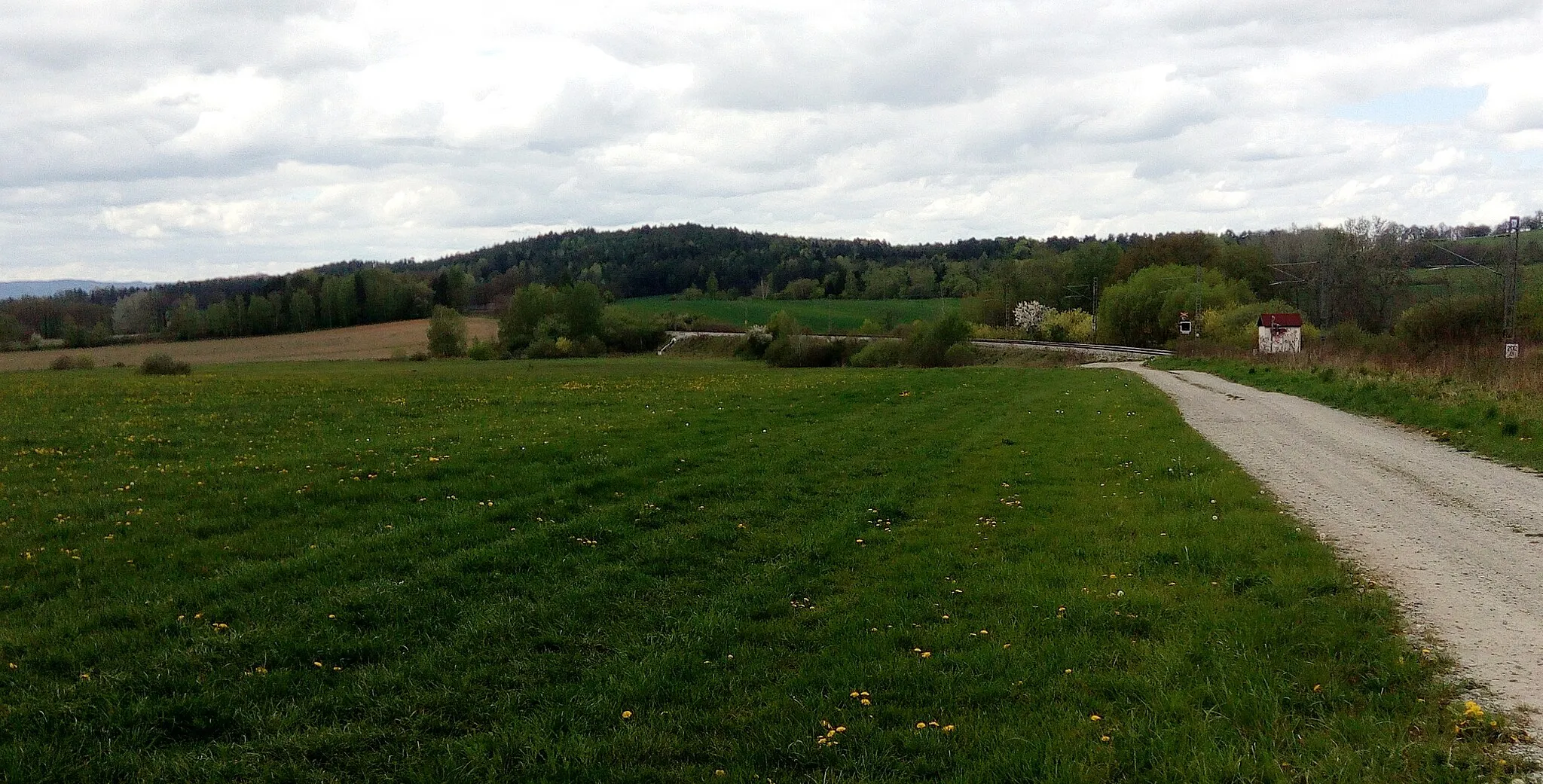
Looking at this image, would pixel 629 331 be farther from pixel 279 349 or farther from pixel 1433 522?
pixel 1433 522

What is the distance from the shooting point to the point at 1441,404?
2175 centimetres

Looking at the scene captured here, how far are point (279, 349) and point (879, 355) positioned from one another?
70.9 meters

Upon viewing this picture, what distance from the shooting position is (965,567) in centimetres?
951

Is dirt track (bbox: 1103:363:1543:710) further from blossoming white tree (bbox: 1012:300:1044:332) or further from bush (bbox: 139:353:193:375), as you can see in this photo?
blossoming white tree (bbox: 1012:300:1044:332)

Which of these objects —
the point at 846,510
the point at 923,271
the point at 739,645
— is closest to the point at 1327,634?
the point at 739,645

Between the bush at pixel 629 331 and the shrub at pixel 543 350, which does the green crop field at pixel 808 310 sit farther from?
the shrub at pixel 543 350

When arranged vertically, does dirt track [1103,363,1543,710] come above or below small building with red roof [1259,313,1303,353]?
below

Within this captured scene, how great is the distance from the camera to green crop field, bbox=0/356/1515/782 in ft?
17.5

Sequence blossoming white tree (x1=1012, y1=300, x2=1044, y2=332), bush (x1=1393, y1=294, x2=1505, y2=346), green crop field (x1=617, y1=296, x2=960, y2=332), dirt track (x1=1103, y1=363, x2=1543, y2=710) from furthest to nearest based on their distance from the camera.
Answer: green crop field (x1=617, y1=296, x2=960, y2=332)
blossoming white tree (x1=1012, y1=300, x2=1044, y2=332)
bush (x1=1393, y1=294, x2=1505, y2=346)
dirt track (x1=1103, y1=363, x2=1543, y2=710)

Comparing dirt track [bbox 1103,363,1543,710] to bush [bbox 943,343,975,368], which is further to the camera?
bush [bbox 943,343,975,368]

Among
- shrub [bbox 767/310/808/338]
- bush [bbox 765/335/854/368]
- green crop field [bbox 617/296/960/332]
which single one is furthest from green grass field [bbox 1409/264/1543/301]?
shrub [bbox 767/310/808/338]

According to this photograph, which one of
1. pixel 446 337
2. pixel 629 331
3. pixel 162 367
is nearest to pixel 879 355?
pixel 629 331

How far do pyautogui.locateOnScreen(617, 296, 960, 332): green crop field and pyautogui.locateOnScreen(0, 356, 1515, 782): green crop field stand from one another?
349ft

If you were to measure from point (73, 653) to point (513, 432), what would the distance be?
41.6 ft
